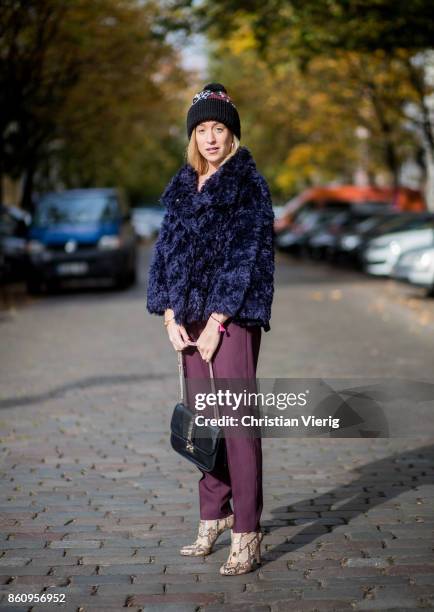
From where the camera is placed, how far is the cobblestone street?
409 cm

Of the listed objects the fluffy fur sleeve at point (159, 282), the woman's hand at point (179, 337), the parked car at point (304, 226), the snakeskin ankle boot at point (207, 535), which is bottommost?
the parked car at point (304, 226)

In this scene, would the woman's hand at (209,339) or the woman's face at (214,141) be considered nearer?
the woman's hand at (209,339)

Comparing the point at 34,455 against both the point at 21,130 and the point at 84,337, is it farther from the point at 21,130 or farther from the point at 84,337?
the point at 21,130

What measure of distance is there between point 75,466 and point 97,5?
19.2 m

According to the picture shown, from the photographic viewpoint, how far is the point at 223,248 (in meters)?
4.21

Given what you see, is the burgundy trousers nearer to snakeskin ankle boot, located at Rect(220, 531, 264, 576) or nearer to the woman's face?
snakeskin ankle boot, located at Rect(220, 531, 264, 576)

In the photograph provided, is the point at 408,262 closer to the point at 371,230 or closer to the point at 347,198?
the point at 371,230

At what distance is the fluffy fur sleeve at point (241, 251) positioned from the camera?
4.13 meters

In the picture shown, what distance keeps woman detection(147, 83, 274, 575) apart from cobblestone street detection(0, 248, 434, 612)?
13.3 inches

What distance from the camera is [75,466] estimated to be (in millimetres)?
6254

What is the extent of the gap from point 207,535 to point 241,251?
121 cm

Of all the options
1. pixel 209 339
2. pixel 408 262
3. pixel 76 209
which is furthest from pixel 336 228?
pixel 209 339

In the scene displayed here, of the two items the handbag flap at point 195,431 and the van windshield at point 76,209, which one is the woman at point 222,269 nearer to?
the handbag flap at point 195,431

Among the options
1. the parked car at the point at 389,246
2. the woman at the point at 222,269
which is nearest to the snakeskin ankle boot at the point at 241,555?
the woman at the point at 222,269
